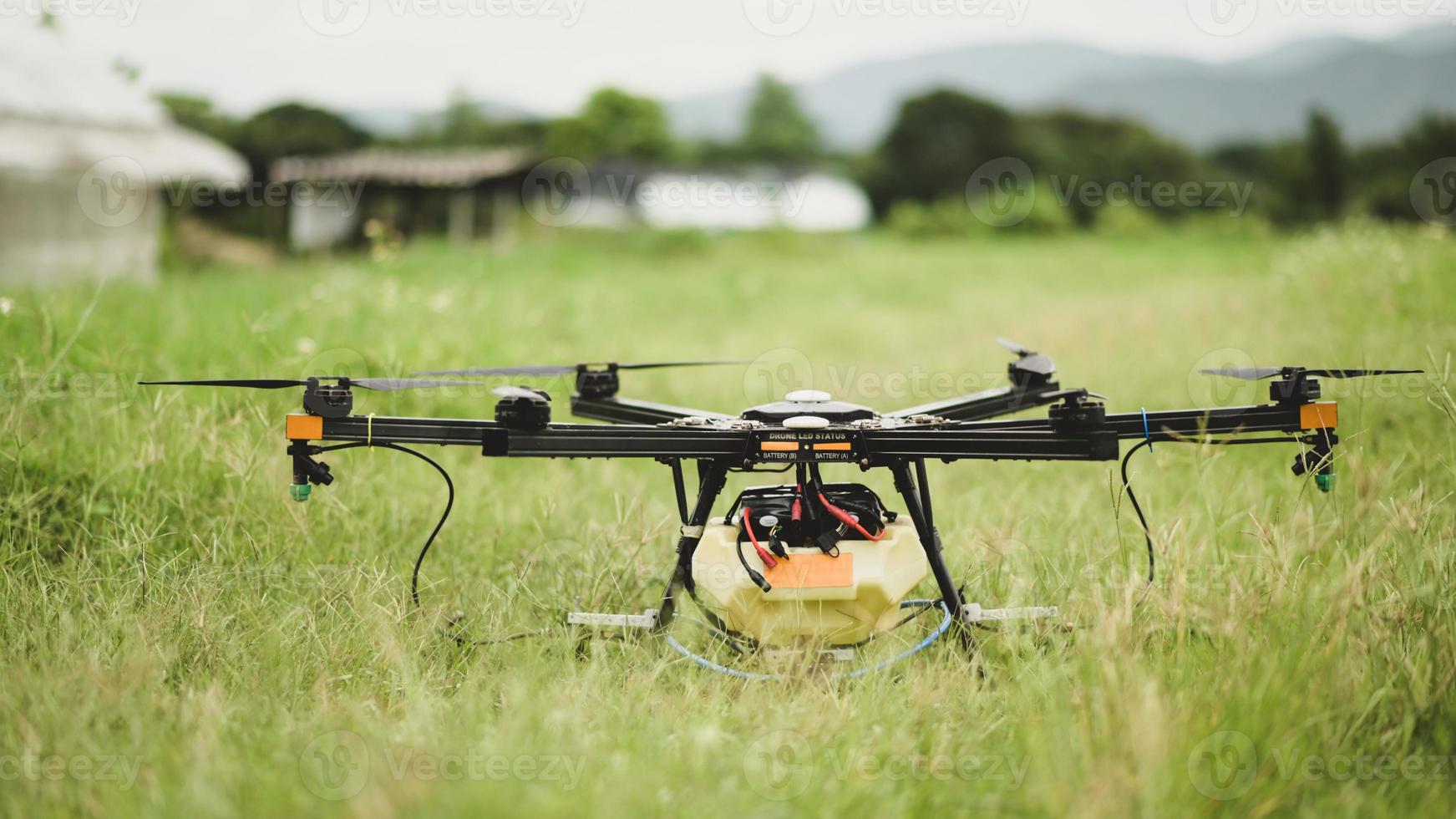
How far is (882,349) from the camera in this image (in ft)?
34.4

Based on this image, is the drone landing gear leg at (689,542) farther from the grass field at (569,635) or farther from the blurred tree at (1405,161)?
the blurred tree at (1405,161)

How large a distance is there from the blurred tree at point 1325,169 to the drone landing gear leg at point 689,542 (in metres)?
34.9

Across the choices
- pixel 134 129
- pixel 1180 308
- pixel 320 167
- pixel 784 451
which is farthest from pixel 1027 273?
pixel 320 167

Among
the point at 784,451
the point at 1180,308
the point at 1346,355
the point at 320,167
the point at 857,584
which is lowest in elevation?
the point at 857,584

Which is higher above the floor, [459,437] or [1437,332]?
[1437,332]

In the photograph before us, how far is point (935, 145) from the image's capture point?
4359 cm

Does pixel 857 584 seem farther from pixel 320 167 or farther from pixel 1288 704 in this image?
pixel 320 167

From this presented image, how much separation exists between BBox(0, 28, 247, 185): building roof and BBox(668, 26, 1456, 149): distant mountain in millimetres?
16234

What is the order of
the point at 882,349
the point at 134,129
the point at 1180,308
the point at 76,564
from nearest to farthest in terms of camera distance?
the point at 76,564
the point at 882,349
the point at 1180,308
the point at 134,129

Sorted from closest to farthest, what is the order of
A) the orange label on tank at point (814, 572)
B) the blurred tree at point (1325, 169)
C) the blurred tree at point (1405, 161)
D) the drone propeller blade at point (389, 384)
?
1. the orange label on tank at point (814, 572)
2. the drone propeller blade at point (389, 384)
3. the blurred tree at point (1405, 161)
4. the blurred tree at point (1325, 169)

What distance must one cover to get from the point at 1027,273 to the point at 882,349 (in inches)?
349

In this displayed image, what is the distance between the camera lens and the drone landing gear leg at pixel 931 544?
9.60 feet

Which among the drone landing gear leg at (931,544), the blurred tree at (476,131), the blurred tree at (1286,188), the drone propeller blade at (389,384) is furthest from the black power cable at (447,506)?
the blurred tree at (476,131)

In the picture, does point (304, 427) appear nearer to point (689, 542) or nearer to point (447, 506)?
point (447, 506)
